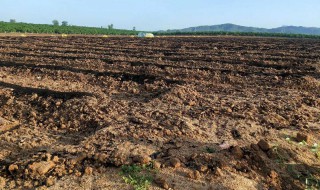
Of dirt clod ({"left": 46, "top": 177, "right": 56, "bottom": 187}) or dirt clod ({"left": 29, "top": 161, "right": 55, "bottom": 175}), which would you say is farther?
dirt clod ({"left": 29, "top": 161, "right": 55, "bottom": 175})

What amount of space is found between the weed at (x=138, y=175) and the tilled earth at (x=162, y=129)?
0.09 meters

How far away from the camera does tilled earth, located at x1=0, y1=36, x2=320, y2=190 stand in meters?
4.17

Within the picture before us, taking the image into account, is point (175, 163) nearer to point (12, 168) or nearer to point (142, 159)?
point (142, 159)

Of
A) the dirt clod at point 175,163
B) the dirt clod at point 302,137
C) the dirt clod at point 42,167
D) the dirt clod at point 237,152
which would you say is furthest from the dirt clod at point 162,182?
the dirt clod at point 302,137

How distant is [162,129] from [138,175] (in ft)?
5.10

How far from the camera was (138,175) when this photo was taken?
4082 millimetres

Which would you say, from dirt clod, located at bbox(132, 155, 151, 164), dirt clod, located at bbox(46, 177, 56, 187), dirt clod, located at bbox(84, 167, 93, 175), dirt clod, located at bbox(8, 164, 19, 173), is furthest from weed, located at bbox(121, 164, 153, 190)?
dirt clod, located at bbox(8, 164, 19, 173)

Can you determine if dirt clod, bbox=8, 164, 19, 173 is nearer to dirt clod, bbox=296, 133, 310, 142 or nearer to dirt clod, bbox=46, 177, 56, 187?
dirt clod, bbox=46, 177, 56, 187

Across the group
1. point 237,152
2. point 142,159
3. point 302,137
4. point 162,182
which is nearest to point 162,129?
point 142,159

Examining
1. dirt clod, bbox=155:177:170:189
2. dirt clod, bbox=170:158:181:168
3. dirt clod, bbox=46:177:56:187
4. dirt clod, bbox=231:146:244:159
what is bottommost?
dirt clod, bbox=46:177:56:187

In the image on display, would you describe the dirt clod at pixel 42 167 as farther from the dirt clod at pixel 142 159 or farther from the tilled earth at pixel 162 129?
the dirt clod at pixel 142 159

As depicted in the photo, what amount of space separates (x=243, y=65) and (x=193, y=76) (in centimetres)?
292

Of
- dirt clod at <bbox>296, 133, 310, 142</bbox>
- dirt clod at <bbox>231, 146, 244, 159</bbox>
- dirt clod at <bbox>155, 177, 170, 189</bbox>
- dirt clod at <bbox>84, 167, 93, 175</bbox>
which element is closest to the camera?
dirt clod at <bbox>155, 177, 170, 189</bbox>

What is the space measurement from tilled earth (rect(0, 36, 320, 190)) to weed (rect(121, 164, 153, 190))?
0.28ft
